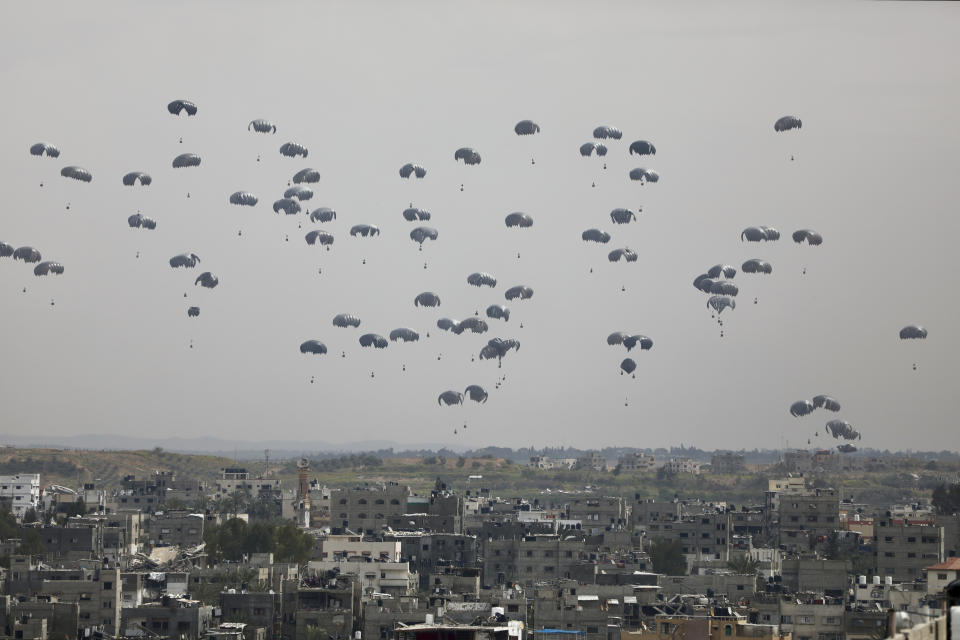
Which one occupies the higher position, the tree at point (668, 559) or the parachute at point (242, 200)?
the parachute at point (242, 200)

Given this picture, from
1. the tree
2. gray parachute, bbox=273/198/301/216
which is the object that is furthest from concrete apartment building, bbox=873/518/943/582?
gray parachute, bbox=273/198/301/216

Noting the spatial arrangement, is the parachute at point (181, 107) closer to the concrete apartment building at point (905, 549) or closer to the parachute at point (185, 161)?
the parachute at point (185, 161)

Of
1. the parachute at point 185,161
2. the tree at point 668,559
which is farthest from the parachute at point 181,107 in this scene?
the tree at point 668,559

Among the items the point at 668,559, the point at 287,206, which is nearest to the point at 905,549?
the point at 668,559

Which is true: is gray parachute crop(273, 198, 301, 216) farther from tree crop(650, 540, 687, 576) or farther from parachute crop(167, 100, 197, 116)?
tree crop(650, 540, 687, 576)

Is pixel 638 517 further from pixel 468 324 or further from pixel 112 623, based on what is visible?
pixel 112 623

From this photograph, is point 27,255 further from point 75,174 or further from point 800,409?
point 800,409

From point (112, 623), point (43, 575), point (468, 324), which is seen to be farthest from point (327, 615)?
point (468, 324)
